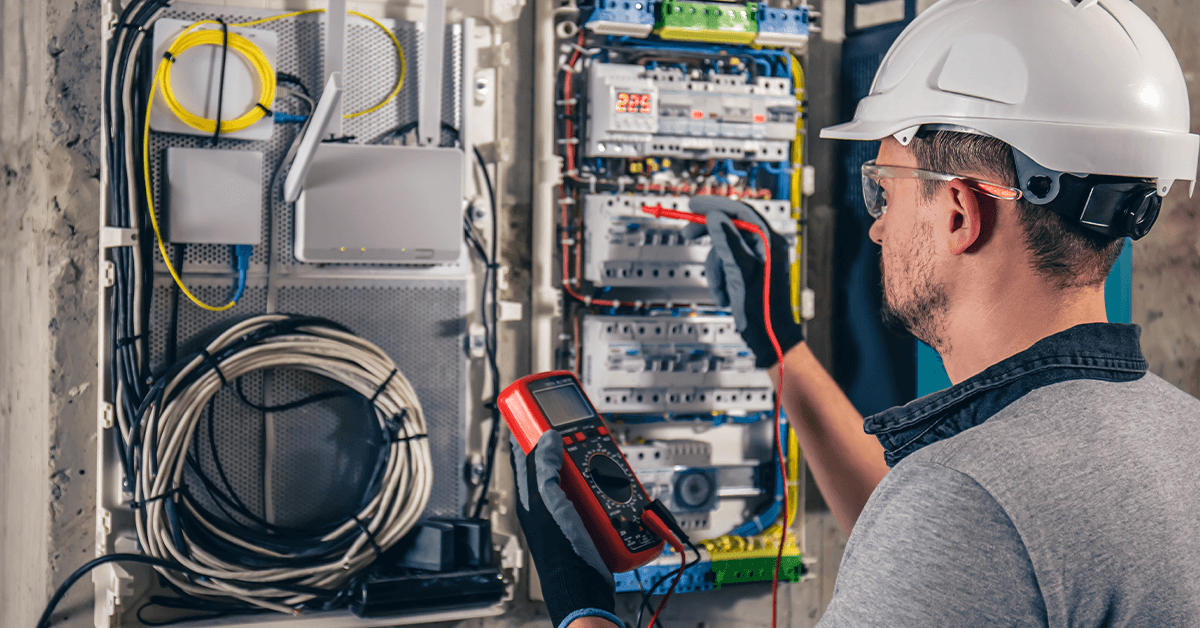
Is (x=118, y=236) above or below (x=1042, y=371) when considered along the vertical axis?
above

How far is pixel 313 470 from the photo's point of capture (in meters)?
1.90

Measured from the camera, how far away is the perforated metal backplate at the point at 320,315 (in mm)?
1817

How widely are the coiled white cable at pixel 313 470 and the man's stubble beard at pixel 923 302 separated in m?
1.09

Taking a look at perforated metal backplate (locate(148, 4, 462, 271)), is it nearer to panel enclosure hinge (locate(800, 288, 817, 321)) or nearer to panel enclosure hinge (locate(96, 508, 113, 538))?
panel enclosure hinge (locate(96, 508, 113, 538))

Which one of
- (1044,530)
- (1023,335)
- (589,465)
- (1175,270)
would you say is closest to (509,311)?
(589,465)

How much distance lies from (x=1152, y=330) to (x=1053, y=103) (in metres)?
1.89

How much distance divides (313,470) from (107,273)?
58 centimetres

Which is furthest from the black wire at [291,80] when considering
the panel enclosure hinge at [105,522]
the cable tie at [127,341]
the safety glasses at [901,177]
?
the safety glasses at [901,177]

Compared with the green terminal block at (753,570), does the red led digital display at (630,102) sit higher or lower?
higher

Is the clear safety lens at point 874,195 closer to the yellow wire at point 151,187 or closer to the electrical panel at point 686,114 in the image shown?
the electrical panel at point 686,114

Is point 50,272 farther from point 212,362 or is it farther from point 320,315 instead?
point 320,315

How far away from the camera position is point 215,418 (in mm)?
1826

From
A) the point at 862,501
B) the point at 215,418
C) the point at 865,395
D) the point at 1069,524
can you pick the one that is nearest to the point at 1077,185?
the point at 1069,524

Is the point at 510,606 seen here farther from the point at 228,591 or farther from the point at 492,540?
the point at 228,591
